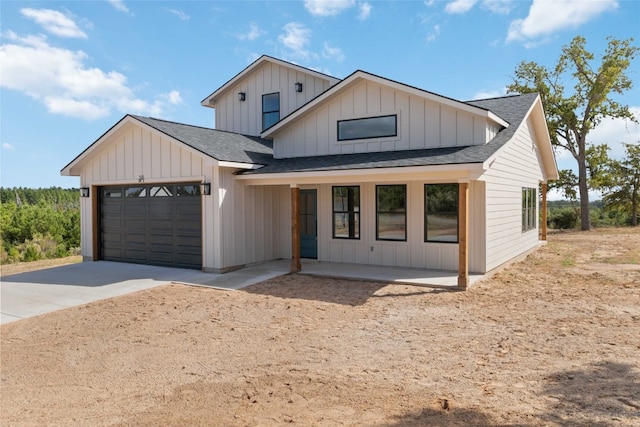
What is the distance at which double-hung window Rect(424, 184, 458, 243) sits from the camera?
1020cm

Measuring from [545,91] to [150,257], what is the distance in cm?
2458

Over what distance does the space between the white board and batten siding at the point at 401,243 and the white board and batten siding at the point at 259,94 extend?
207 inches

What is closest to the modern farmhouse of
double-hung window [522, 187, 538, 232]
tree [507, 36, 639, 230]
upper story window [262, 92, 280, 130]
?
double-hung window [522, 187, 538, 232]

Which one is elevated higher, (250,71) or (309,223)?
(250,71)

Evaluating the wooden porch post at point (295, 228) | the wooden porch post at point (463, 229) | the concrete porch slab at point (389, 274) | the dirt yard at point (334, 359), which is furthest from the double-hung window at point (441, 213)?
the wooden porch post at point (295, 228)

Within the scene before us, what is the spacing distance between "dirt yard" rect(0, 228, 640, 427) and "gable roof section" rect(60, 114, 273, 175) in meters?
3.94

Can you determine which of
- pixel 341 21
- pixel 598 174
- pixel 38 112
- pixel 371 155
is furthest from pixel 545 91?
pixel 38 112

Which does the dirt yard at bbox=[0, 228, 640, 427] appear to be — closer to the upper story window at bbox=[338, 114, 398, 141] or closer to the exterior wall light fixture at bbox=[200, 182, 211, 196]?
the exterior wall light fixture at bbox=[200, 182, 211, 196]

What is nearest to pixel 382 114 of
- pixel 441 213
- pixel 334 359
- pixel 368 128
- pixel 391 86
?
pixel 368 128

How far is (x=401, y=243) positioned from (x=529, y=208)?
6.32 meters

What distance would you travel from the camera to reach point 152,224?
40.2 feet

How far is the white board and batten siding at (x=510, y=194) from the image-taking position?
10.2 meters

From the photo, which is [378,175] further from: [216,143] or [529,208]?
[529,208]

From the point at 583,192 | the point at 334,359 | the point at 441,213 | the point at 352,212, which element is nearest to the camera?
the point at 334,359
